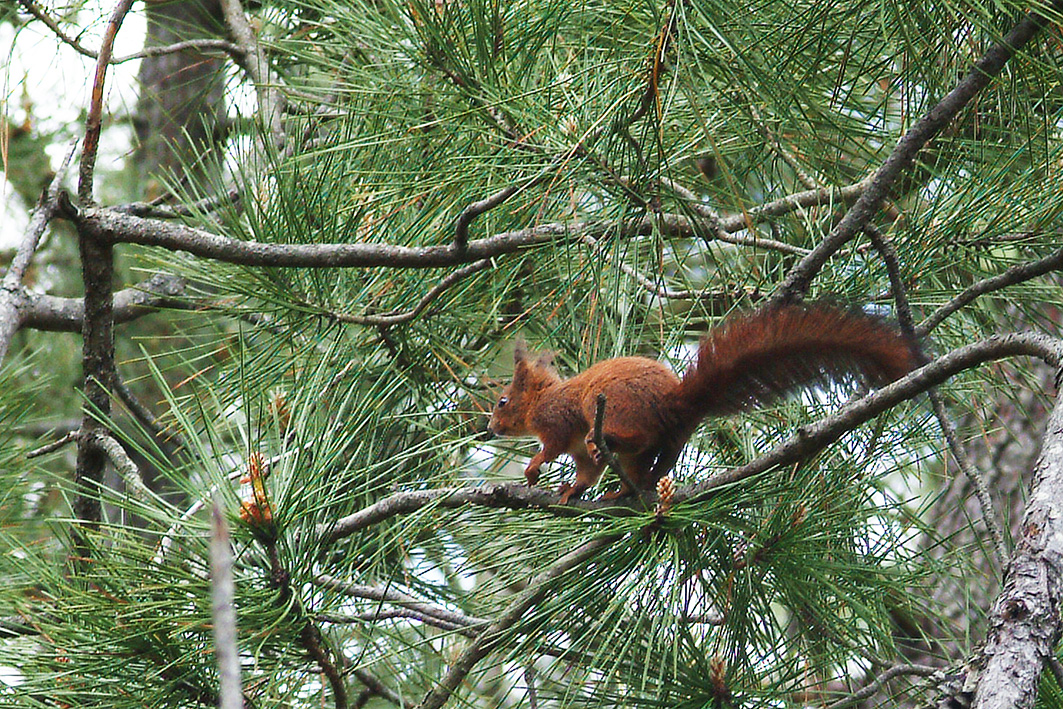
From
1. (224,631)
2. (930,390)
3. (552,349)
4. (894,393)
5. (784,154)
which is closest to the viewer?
(224,631)

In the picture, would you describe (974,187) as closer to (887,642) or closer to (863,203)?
A: (863,203)

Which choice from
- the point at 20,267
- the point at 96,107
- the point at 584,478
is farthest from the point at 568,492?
the point at 20,267

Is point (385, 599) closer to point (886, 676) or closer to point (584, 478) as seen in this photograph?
point (584, 478)

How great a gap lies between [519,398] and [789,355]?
661mm

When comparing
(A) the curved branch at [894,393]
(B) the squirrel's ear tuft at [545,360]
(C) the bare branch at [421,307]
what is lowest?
(A) the curved branch at [894,393]

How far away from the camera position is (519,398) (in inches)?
75.4

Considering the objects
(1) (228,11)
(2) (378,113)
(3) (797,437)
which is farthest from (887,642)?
(1) (228,11)

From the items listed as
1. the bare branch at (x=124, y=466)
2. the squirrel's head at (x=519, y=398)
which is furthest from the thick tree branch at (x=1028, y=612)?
the squirrel's head at (x=519, y=398)

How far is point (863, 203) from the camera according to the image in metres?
1.45

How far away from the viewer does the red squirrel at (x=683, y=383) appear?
50.7 inches

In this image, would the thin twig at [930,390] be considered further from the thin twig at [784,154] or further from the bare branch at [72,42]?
the bare branch at [72,42]

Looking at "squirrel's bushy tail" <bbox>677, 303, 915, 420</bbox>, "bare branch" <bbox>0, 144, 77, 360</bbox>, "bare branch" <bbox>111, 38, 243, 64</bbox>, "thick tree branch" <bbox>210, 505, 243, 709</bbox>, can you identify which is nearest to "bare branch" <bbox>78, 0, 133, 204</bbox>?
"bare branch" <bbox>0, 144, 77, 360</bbox>

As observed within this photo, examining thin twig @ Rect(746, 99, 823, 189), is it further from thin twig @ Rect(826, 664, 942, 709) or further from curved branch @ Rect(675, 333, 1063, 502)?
Answer: thin twig @ Rect(826, 664, 942, 709)

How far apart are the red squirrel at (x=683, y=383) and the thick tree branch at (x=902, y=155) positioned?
0.31ft
